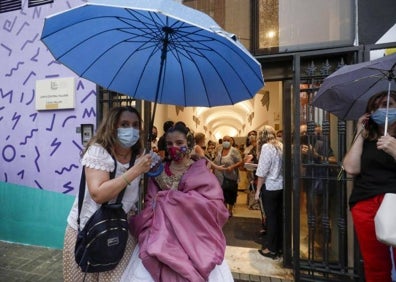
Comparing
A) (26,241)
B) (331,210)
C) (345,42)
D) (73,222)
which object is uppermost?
(345,42)

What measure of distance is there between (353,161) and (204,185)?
1.22 meters

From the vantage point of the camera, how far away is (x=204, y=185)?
6.02ft

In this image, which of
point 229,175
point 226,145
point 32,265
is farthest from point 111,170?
point 226,145

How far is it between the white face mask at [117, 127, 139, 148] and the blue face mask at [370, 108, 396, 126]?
1.68 m

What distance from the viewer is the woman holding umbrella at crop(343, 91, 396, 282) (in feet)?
6.94

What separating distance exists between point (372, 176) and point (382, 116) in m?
0.43

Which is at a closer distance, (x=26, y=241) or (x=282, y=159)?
(x=282, y=159)

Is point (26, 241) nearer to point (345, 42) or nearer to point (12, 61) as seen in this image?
point (12, 61)

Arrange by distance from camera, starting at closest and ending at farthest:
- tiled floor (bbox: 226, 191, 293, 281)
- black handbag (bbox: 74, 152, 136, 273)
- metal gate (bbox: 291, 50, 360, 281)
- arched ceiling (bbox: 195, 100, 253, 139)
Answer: black handbag (bbox: 74, 152, 136, 273), metal gate (bbox: 291, 50, 360, 281), tiled floor (bbox: 226, 191, 293, 281), arched ceiling (bbox: 195, 100, 253, 139)

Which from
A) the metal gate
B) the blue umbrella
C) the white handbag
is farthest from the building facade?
the blue umbrella

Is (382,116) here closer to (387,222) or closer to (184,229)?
(387,222)

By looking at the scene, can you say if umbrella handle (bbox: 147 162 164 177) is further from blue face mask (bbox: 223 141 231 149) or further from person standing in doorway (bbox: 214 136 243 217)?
blue face mask (bbox: 223 141 231 149)

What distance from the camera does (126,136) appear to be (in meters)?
1.77

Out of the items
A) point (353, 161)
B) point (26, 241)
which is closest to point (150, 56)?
point (353, 161)
